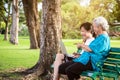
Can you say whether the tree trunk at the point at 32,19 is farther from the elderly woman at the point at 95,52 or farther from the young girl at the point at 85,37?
the elderly woman at the point at 95,52

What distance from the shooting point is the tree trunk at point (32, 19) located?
23125mm

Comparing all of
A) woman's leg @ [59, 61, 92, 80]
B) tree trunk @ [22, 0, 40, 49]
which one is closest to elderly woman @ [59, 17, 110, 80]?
woman's leg @ [59, 61, 92, 80]

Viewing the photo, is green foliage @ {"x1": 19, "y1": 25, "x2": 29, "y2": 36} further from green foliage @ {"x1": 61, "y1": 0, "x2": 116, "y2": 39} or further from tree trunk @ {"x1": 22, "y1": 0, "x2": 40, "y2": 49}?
tree trunk @ {"x1": 22, "y1": 0, "x2": 40, "y2": 49}

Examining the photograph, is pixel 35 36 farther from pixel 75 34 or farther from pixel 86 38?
pixel 75 34

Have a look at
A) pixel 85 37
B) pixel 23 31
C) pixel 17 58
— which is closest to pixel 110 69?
pixel 85 37

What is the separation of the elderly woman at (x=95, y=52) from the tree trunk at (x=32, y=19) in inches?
614

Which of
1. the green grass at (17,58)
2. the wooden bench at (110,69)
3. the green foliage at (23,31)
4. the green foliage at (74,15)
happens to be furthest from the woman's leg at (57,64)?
the green foliage at (23,31)

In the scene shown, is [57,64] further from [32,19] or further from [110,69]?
[32,19]

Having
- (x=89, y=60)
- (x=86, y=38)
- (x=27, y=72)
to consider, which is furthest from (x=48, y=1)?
(x=89, y=60)

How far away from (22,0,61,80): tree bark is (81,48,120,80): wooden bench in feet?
9.01

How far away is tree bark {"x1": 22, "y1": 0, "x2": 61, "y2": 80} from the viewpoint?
33.6ft

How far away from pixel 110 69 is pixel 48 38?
3.07m

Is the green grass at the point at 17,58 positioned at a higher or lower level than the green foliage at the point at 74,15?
lower

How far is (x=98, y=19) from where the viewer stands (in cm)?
721
